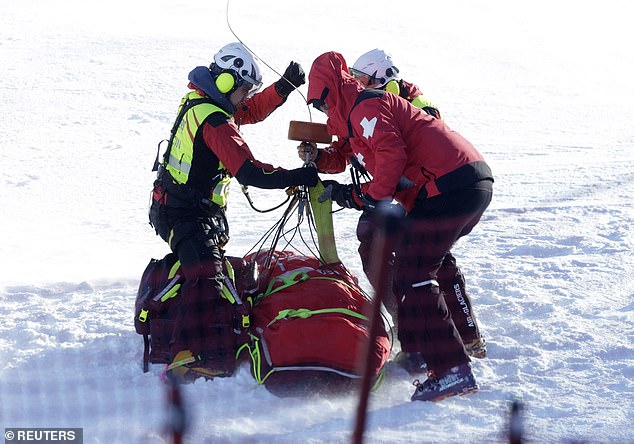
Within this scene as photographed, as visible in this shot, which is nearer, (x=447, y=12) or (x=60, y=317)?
(x=60, y=317)

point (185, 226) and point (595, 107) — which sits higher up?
point (595, 107)

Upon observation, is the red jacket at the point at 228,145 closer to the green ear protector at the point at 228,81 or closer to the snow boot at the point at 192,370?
the green ear protector at the point at 228,81

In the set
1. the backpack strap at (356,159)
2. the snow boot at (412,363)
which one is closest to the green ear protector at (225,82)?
the backpack strap at (356,159)

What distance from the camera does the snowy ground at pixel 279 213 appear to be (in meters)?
3.91

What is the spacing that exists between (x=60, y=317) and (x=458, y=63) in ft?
31.1

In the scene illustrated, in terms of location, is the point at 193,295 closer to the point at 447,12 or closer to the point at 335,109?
the point at 335,109

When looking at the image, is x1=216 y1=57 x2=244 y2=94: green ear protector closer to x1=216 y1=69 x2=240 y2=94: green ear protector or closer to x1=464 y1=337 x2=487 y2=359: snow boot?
x1=216 y1=69 x2=240 y2=94: green ear protector

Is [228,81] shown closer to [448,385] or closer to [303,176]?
[303,176]

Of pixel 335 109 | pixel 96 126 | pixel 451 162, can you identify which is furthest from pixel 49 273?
pixel 96 126

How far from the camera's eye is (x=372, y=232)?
4695 mm

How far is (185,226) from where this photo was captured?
14.5 feet

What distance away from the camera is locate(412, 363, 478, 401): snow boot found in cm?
400

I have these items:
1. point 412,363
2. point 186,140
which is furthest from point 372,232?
point 186,140

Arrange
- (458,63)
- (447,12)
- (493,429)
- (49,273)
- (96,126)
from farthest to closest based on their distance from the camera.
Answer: (447,12) → (458,63) → (96,126) → (49,273) → (493,429)
